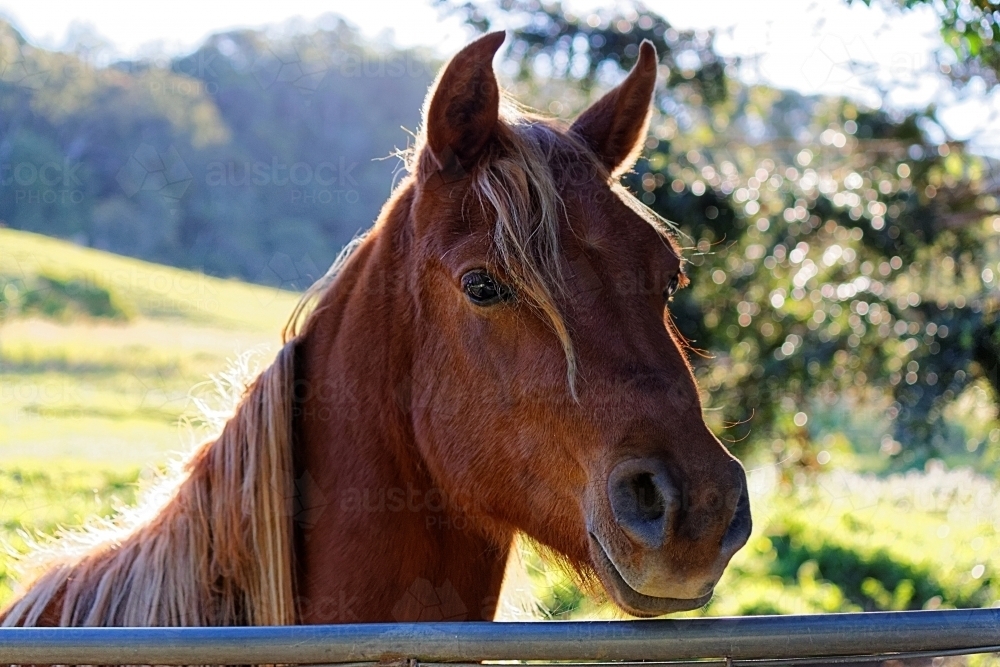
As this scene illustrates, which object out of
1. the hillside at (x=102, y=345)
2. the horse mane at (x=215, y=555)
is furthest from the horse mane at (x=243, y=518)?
the hillside at (x=102, y=345)

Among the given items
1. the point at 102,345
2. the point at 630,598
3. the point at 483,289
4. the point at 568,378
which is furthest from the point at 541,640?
the point at 102,345

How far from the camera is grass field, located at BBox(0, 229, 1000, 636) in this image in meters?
9.55

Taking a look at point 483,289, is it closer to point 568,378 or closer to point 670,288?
point 568,378

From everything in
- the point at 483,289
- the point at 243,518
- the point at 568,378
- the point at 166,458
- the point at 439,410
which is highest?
the point at 483,289

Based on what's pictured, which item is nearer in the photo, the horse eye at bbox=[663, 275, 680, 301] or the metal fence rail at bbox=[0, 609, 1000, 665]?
the metal fence rail at bbox=[0, 609, 1000, 665]

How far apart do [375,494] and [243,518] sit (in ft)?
1.32

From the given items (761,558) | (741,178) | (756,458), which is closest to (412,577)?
(741,178)

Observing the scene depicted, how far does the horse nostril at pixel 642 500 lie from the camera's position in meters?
1.84

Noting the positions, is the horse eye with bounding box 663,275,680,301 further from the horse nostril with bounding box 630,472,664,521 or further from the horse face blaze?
the horse nostril with bounding box 630,472,664,521

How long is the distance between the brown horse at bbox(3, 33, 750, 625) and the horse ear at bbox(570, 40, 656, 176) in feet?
0.18

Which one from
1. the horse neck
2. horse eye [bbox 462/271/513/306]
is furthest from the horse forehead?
the horse neck

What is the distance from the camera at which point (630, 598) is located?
1943mm

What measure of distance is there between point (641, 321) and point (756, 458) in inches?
281

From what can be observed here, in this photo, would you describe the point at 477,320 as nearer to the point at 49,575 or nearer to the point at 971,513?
the point at 49,575
